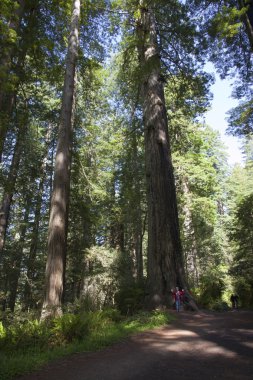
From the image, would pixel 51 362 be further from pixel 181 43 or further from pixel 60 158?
pixel 181 43

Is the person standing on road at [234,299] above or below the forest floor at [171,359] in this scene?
above

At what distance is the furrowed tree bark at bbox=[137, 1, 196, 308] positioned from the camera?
9344 millimetres

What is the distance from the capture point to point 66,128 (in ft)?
32.4

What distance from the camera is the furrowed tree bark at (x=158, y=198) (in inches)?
368

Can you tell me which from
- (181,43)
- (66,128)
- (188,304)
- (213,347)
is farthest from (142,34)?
(213,347)

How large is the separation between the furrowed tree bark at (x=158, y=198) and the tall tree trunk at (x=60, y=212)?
9.42ft

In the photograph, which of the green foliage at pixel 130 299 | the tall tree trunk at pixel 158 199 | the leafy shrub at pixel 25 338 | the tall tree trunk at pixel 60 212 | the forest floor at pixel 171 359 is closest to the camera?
the forest floor at pixel 171 359

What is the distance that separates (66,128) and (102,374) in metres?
7.52

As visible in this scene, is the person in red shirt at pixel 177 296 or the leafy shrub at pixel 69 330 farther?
the person in red shirt at pixel 177 296

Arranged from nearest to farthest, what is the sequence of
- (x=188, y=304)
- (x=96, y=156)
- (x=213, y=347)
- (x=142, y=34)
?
(x=213, y=347) → (x=188, y=304) → (x=142, y=34) → (x=96, y=156)

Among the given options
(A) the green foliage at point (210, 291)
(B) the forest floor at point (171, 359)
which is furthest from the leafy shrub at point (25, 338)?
(A) the green foliage at point (210, 291)

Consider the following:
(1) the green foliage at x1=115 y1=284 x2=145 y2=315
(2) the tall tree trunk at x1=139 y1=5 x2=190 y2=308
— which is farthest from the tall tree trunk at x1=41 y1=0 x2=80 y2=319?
(1) the green foliage at x1=115 y1=284 x2=145 y2=315

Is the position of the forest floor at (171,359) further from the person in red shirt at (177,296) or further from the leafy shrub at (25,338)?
the person in red shirt at (177,296)

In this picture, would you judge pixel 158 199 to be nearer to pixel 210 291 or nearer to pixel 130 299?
pixel 130 299
